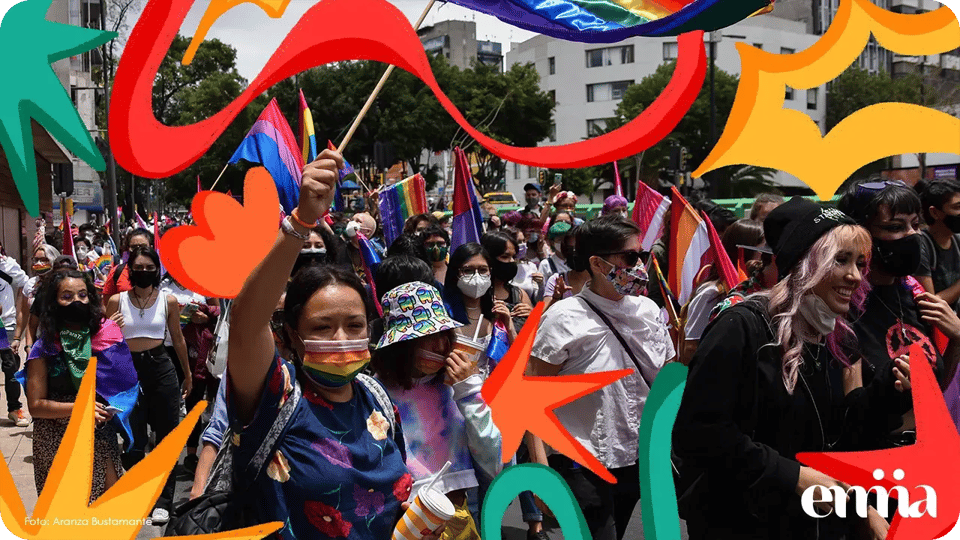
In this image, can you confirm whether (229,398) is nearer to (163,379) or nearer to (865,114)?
(865,114)

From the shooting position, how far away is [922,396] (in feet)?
10.1

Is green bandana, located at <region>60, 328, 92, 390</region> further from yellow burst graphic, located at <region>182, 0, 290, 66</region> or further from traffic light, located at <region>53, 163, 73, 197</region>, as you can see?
yellow burst graphic, located at <region>182, 0, 290, 66</region>

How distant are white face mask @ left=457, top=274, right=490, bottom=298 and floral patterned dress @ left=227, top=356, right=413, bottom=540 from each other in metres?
2.59

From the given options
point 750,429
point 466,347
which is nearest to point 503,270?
point 466,347

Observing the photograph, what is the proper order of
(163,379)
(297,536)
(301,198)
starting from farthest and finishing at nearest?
(163,379) → (297,536) → (301,198)

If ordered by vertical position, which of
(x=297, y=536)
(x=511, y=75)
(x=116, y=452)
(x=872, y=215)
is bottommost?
(x=116, y=452)

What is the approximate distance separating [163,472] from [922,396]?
2.32 metres

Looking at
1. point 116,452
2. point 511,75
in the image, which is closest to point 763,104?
point 116,452

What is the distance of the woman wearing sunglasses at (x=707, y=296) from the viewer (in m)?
4.85

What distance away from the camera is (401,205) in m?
9.53

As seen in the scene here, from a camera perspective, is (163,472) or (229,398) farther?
(163,472)

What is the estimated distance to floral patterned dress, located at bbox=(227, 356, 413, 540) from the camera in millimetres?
2445

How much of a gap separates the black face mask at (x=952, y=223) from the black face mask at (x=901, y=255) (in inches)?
57.3

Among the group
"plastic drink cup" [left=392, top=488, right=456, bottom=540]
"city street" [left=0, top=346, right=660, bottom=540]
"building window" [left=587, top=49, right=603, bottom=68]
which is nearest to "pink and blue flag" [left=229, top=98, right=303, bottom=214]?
"city street" [left=0, top=346, right=660, bottom=540]
